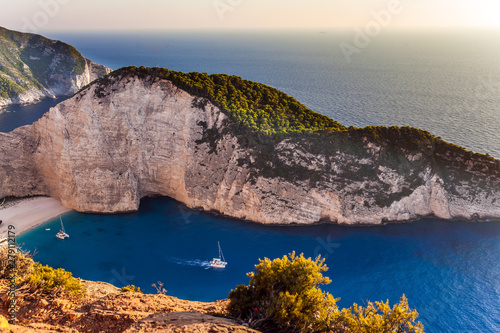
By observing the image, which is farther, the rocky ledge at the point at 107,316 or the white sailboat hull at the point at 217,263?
the white sailboat hull at the point at 217,263

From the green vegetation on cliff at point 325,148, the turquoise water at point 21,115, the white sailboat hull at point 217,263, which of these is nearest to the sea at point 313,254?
the white sailboat hull at point 217,263

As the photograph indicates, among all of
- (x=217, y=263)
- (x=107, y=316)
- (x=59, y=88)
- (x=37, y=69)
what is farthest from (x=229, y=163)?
(x=37, y=69)

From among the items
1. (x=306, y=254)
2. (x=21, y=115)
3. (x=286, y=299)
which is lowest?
(x=286, y=299)

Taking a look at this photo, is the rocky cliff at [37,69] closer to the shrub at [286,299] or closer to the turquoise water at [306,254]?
the turquoise water at [306,254]

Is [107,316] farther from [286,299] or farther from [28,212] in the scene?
[28,212]

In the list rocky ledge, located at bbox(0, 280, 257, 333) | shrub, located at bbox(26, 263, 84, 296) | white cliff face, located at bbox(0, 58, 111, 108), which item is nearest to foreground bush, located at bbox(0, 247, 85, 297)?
shrub, located at bbox(26, 263, 84, 296)

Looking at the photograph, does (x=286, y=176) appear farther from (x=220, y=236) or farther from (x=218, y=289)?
(x=218, y=289)

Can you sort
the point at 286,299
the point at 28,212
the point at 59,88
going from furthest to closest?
the point at 59,88
the point at 28,212
the point at 286,299

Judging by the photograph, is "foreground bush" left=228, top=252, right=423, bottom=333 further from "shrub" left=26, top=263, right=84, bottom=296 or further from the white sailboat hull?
Answer: the white sailboat hull
